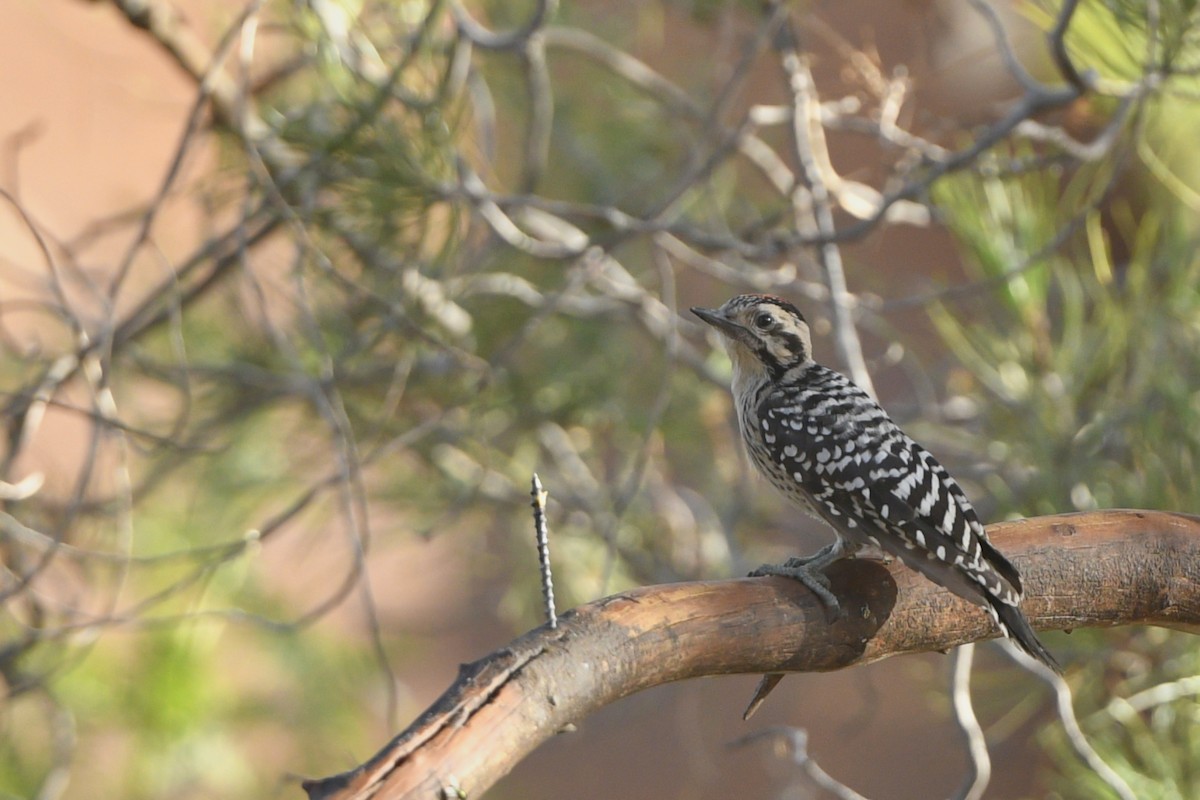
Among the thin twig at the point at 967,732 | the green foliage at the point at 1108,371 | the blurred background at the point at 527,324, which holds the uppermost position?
the blurred background at the point at 527,324

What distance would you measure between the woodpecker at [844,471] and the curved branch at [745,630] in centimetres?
5

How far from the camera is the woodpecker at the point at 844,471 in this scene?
1191mm

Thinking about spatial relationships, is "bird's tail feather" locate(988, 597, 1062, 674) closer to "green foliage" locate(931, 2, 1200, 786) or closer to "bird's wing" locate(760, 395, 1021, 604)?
"bird's wing" locate(760, 395, 1021, 604)

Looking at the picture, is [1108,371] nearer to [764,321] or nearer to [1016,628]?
[764,321]

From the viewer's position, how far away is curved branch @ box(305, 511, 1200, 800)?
2.69 ft

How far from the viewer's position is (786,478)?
4.84 ft

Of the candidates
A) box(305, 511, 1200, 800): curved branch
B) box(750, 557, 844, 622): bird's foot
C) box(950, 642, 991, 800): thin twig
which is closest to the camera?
box(305, 511, 1200, 800): curved branch

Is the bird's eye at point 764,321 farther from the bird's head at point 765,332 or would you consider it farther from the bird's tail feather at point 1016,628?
the bird's tail feather at point 1016,628

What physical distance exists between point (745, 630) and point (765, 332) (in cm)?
62

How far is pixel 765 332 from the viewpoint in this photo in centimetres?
162

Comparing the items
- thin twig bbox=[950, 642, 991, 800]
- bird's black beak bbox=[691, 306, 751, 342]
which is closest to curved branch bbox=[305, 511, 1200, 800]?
thin twig bbox=[950, 642, 991, 800]

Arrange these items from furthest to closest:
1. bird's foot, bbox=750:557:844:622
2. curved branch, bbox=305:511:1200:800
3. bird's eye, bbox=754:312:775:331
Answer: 1. bird's eye, bbox=754:312:775:331
2. bird's foot, bbox=750:557:844:622
3. curved branch, bbox=305:511:1200:800

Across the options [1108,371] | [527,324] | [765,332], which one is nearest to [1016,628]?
[765,332]

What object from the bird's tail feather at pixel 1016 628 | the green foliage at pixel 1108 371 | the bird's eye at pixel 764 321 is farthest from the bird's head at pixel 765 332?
the bird's tail feather at pixel 1016 628
